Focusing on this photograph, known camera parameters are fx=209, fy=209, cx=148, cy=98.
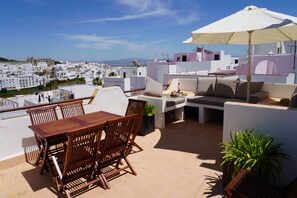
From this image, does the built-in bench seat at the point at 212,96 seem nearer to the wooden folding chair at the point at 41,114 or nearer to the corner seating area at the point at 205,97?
the corner seating area at the point at 205,97

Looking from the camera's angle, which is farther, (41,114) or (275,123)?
(41,114)

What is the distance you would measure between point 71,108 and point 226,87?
393 centimetres

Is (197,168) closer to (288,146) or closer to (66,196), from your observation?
(288,146)

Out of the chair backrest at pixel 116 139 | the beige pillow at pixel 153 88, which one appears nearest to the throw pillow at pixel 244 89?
the beige pillow at pixel 153 88

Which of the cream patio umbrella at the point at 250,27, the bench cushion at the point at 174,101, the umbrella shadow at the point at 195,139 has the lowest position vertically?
the umbrella shadow at the point at 195,139

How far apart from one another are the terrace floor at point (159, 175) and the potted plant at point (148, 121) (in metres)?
0.35

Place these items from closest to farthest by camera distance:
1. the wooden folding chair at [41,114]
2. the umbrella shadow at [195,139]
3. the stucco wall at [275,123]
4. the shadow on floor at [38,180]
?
the stucco wall at [275,123] → the shadow on floor at [38,180] → the wooden folding chair at [41,114] → the umbrella shadow at [195,139]

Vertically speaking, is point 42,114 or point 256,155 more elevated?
point 42,114

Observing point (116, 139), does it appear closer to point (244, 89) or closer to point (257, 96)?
point (257, 96)

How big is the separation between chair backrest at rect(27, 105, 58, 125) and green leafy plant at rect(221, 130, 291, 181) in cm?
300

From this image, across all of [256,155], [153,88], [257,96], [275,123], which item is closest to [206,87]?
[257,96]

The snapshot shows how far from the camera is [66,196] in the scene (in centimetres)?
265

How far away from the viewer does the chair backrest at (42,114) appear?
3534 mm

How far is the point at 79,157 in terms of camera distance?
2590mm
